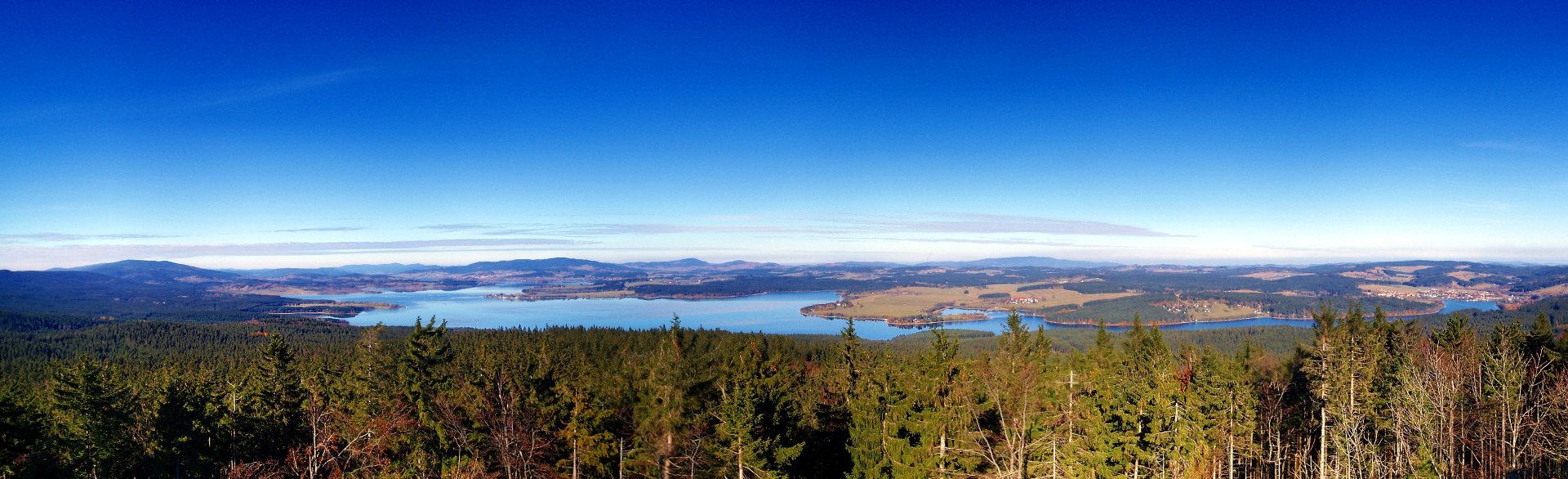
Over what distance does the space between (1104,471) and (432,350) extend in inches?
915

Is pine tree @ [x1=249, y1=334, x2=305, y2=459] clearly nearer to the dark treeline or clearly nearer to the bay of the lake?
the dark treeline

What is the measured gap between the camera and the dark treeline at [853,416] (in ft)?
56.7

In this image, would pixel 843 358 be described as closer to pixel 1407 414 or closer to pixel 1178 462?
pixel 1178 462

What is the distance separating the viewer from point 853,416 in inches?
765

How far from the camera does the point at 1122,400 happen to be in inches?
688

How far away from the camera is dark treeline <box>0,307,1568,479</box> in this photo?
17297 millimetres

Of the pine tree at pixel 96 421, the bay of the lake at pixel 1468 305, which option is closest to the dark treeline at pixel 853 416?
the pine tree at pixel 96 421

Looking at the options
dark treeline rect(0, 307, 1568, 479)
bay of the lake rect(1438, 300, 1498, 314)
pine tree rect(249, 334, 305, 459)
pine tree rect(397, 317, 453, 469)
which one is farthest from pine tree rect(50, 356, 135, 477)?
bay of the lake rect(1438, 300, 1498, 314)

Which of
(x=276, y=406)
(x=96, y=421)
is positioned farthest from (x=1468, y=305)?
(x=96, y=421)

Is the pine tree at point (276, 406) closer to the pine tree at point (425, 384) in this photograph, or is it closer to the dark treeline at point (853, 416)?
the dark treeline at point (853, 416)

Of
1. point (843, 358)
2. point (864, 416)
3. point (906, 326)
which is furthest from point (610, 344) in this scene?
point (906, 326)

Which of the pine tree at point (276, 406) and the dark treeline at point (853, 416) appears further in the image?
the pine tree at point (276, 406)

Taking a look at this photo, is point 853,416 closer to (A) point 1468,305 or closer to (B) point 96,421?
(B) point 96,421

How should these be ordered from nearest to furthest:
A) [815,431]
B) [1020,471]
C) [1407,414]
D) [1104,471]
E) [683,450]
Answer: [1020,471] < [1104,471] < [1407,414] < [683,450] < [815,431]
